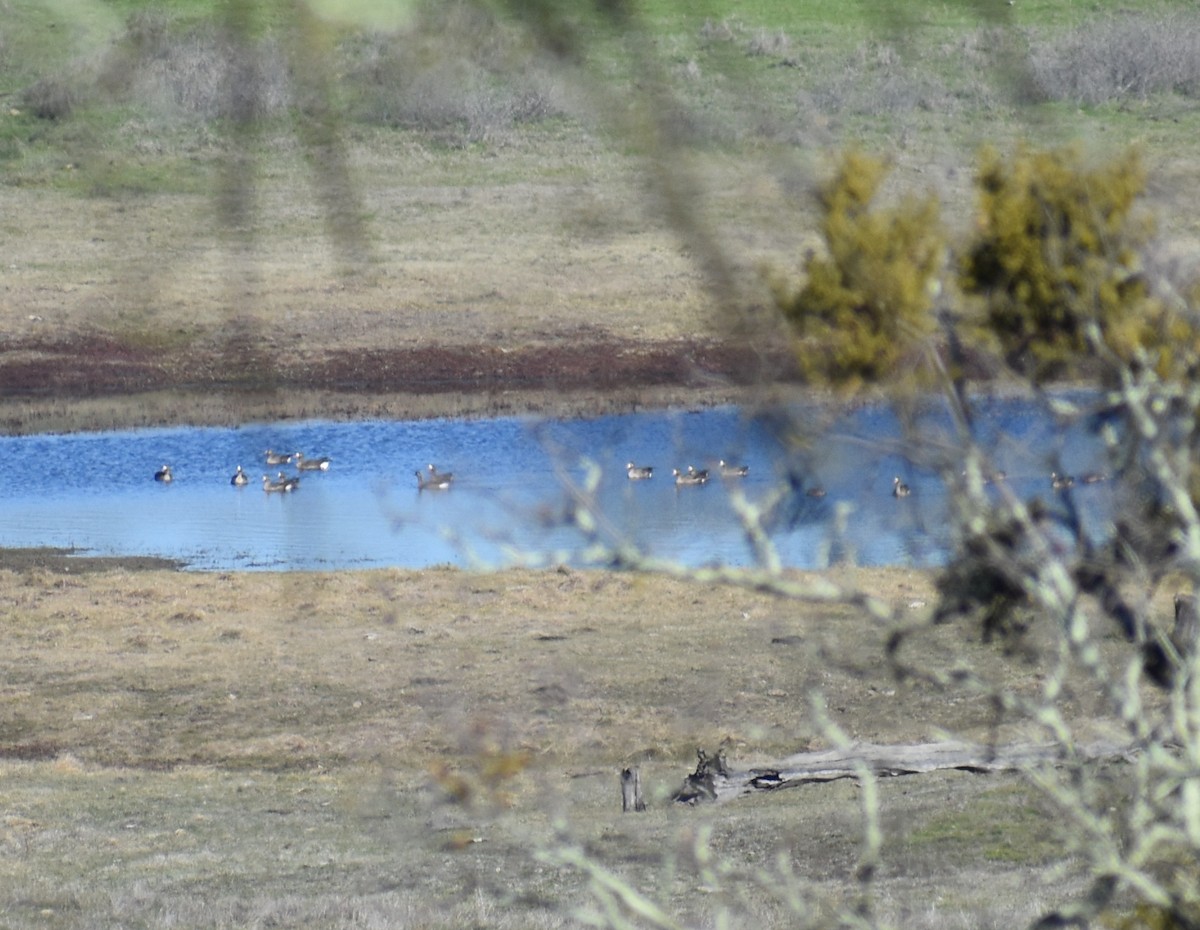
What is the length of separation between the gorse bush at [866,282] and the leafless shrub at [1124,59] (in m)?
0.54

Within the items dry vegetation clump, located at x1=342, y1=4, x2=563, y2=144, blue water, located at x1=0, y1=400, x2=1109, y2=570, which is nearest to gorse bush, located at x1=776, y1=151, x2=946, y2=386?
dry vegetation clump, located at x1=342, y1=4, x2=563, y2=144

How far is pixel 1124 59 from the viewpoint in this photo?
2195 mm

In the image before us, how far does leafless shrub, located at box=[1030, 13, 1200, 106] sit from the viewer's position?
2.05 meters

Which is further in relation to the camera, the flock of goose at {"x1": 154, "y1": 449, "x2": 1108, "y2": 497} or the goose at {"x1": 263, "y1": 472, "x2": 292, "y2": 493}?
the goose at {"x1": 263, "y1": 472, "x2": 292, "y2": 493}

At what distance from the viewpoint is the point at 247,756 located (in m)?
12.1

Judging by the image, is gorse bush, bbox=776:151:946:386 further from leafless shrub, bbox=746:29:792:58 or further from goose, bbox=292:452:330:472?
goose, bbox=292:452:330:472

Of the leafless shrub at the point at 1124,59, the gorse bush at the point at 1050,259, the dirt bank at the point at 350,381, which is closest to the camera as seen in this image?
the leafless shrub at the point at 1124,59

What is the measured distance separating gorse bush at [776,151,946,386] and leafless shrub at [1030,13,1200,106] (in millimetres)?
539

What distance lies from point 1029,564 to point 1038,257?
322 cm

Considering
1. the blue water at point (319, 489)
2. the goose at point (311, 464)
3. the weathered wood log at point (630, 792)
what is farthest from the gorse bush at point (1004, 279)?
the goose at point (311, 464)

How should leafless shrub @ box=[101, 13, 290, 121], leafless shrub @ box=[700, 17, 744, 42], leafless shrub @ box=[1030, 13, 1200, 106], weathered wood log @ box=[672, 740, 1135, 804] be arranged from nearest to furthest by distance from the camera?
leafless shrub @ box=[101, 13, 290, 121]
leafless shrub @ box=[700, 17, 744, 42]
leafless shrub @ box=[1030, 13, 1200, 106]
weathered wood log @ box=[672, 740, 1135, 804]

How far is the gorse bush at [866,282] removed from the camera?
3.46 m

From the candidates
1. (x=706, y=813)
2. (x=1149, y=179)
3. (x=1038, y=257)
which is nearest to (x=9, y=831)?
(x=706, y=813)

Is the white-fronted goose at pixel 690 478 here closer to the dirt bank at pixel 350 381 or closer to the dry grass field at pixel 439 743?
the dry grass field at pixel 439 743
